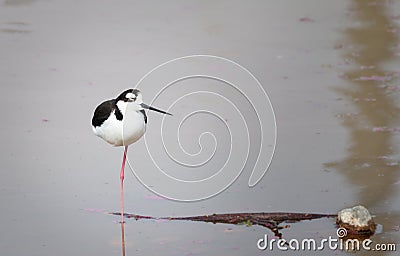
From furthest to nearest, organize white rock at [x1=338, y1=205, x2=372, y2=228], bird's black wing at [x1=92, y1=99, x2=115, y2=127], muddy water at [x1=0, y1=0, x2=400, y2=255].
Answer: bird's black wing at [x1=92, y1=99, x2=115, y2=127] < muddy water at [x1=0, y1=0, x2=400, y2=255] < white rock at [x1=338, y1=205, x2=372, y2=228]

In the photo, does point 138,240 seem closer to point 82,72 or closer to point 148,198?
point 148,198

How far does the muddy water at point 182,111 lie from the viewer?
565 cm

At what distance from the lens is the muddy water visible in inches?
222

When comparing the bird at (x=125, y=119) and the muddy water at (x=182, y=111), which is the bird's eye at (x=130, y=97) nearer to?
the bird at (x=125, y=119)

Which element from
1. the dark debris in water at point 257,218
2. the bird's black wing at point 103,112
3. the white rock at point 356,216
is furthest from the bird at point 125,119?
the white rock at point 356,216

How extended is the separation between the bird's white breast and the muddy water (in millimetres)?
488

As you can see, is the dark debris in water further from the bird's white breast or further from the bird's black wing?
the bird's black wing

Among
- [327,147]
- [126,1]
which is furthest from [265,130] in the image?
[126,1]

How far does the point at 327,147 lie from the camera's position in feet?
23.0

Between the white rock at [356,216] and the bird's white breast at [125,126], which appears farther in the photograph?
the bird's white breast at [125,126]

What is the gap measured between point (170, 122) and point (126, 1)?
3.36 meters

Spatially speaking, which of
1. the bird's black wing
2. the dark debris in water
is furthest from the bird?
the dark debris in water

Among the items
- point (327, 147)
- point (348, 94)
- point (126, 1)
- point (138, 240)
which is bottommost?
point (138, 240)

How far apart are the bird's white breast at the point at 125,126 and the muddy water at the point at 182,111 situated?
1.60ft
